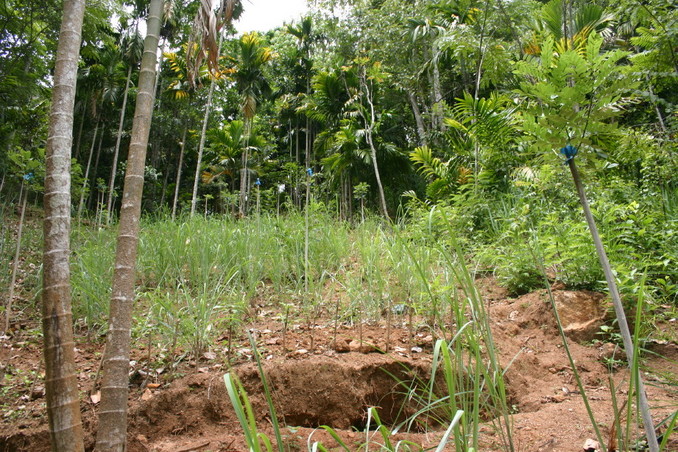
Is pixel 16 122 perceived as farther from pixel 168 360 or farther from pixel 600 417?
pixel 600 417

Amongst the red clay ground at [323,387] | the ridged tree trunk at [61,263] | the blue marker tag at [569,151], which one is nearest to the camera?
the blue marker tag at [569,151]

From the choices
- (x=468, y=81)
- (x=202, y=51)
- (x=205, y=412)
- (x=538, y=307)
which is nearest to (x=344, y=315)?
(x=205, y=412)

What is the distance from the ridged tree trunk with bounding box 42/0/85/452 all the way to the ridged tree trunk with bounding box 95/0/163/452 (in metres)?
0.11

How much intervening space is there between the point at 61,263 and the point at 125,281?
269 mm

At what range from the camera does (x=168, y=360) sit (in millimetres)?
2436

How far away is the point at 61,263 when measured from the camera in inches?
71.1

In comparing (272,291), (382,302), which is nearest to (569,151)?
(382,302)

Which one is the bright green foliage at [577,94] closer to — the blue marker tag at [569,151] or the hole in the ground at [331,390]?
the blue marker tag at [569,151]

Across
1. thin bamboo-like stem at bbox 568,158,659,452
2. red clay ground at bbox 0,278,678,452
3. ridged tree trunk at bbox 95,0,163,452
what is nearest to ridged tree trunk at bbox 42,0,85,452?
ridged tree trunk at bbox 95,0,163,452

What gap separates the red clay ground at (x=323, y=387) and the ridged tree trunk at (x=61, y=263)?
39 centimetres

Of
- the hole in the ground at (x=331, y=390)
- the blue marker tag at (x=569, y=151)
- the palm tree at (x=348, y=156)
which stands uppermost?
the palm tree at (x=348, y=156)

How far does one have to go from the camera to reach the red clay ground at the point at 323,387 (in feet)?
5.93

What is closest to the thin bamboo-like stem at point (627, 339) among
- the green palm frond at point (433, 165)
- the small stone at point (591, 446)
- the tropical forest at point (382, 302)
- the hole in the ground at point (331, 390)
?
the tropical forest at point (382, 302)

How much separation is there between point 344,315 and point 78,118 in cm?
1811
